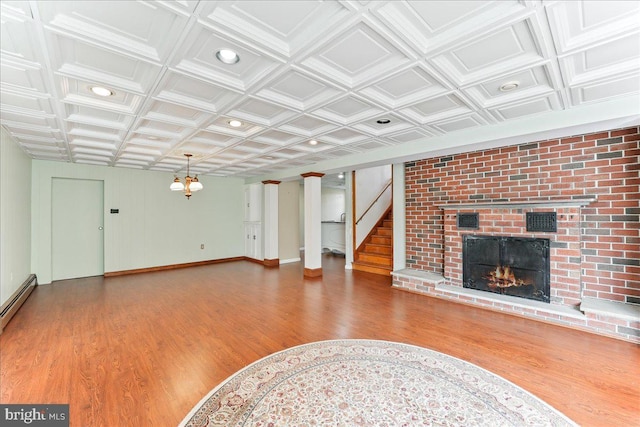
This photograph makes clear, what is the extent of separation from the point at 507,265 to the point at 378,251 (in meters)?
3.02

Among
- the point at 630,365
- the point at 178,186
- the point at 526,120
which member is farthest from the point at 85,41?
the point at 630,365

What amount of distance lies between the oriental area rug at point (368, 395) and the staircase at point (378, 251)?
3688 millimetres

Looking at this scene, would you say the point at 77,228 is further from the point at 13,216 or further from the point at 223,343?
the point at 223,343

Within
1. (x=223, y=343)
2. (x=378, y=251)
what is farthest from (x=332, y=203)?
(x=223, y=343)

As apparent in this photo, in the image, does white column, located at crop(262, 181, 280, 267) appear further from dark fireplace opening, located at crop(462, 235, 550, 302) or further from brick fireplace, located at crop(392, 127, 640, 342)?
dark fireplace opening, located at crop(462, 235, 550, 302)

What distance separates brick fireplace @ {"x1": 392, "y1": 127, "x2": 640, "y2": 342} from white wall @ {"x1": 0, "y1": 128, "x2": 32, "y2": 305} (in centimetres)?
598

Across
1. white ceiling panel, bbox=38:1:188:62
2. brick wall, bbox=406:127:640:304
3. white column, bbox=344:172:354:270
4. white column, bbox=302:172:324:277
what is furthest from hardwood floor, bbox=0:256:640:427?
white ceiling panel, bbox=38:1:188:62

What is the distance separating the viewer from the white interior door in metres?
5.81

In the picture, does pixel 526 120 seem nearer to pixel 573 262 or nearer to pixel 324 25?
pixel 573 262

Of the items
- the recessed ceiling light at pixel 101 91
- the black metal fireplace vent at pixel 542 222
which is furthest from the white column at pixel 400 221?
the recessed ceiling light at pixel 101 91

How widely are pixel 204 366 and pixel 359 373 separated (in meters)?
1.39

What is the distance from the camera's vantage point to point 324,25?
69.3 inches

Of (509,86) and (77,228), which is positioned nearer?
(509,86)

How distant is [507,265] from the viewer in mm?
3986
